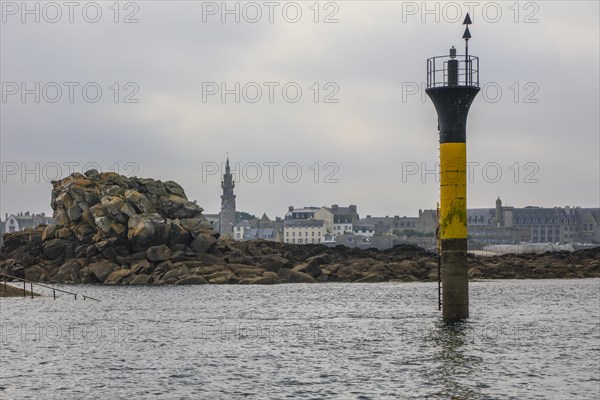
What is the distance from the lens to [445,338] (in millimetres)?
40531

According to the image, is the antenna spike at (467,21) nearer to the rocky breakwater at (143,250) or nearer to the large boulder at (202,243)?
the rocky breakwater at (143,250)

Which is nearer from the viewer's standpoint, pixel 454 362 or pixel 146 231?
pixel 454 362

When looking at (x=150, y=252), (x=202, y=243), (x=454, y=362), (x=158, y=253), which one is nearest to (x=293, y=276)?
(x=202, y=243)

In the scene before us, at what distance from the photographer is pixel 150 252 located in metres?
80.7

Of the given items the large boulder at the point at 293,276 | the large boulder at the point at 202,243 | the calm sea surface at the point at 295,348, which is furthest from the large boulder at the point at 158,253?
the calm sea surface at the point at 295,348

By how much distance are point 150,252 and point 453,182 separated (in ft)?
151

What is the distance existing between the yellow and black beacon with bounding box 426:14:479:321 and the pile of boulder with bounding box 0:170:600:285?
40821 millimetres

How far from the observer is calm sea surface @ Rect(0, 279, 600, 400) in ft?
96.3

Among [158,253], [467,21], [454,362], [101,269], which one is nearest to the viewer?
[454,362]

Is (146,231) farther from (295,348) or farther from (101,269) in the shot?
(295,348)

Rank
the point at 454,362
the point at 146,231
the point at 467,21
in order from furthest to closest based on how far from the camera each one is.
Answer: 1. the point at 146,231
2. the point at 467,21
3. the point at 454,362

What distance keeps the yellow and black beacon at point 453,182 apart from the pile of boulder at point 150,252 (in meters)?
40.8

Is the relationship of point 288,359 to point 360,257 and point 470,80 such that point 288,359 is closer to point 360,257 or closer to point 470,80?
point 470,80

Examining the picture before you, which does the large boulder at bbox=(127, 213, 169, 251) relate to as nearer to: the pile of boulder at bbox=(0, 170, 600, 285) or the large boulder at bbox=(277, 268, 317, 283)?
the pile of boulder at bbox=(0, 170, 600, 285)
